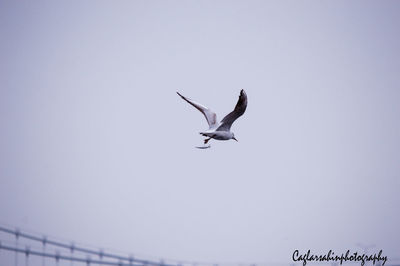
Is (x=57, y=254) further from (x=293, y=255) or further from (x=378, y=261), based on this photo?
(x=378, y=261)

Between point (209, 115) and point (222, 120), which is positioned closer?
point (222, 120)

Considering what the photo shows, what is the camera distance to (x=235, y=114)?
10.2 meters

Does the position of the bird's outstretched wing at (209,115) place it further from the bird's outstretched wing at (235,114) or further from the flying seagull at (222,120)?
the bird's outstretched wing at (235,114)

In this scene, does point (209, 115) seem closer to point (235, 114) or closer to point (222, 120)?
point (222, 120)

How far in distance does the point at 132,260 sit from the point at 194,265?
142 inches

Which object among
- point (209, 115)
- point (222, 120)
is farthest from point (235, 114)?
point (209, 115)

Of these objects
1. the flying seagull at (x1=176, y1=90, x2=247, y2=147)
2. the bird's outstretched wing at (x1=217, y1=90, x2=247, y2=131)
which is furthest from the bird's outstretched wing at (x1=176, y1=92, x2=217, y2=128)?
the bird's outstretched wing at (x1=217, y1=90, x2=247, y2=131)

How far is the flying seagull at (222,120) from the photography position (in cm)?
987

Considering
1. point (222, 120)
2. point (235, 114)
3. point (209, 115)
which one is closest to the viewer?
point (235, 114)

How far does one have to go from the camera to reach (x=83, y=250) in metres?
16.4

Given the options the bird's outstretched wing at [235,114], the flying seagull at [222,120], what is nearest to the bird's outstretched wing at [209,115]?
the flying seagull at [222,120]

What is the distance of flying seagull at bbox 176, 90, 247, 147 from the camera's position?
388 inches

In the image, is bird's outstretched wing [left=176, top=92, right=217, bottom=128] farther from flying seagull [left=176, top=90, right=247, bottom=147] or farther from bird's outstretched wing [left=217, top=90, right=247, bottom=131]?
bird's outstretched wing [left=217, top=90, right=247, bottom=131]

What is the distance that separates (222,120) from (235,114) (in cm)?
51
